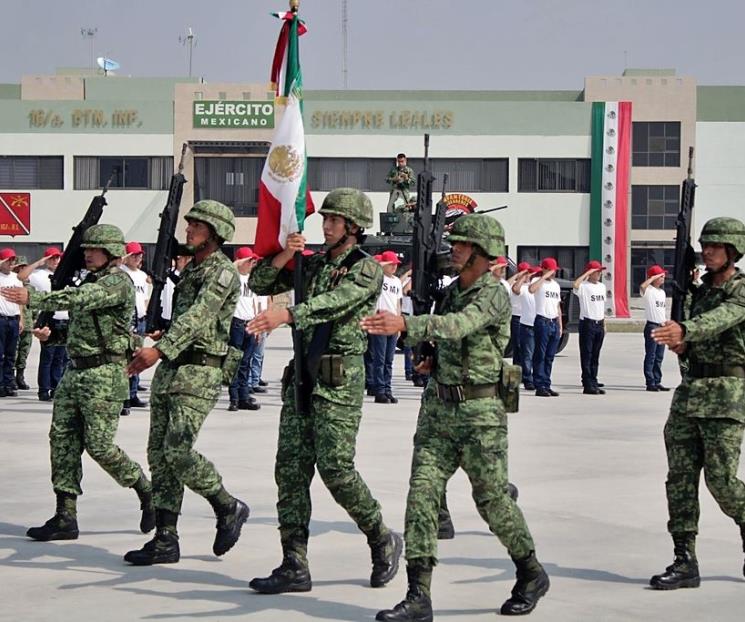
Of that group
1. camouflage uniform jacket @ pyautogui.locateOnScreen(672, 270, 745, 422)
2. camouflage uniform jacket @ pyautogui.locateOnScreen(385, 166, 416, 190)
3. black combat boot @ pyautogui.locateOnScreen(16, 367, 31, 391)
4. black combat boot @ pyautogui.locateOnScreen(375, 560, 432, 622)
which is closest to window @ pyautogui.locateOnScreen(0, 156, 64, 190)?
camouflage uniform jacket @ pyautogui.locateOnScreen(385, 166, 416, 190)

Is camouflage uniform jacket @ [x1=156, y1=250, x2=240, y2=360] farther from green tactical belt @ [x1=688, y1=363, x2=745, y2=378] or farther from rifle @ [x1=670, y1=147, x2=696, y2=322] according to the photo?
green tactical belt @ [x1=688, y1=363, x2=745, y2=378]

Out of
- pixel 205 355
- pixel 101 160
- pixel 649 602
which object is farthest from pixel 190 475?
pixel 101 160

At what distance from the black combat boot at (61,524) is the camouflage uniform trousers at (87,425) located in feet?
0.24

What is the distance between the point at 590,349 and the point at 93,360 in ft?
40.5

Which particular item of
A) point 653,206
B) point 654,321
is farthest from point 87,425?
point 653,206

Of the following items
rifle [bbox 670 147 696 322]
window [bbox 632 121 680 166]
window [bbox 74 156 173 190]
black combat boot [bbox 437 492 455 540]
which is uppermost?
window [bbox 632 121 680 166]

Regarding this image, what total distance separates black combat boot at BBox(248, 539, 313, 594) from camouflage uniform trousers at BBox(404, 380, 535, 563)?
96 cm

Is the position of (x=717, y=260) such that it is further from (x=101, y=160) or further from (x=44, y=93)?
(x=44, y=93)

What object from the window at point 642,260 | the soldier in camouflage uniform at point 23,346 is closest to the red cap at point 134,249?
the soldier in camouflage uniform at point 23,346

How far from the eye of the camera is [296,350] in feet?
25.1

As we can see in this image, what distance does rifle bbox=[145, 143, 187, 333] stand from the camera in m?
9.27

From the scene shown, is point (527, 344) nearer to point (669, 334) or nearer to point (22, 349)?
point (22, 349)

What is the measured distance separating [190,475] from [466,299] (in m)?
2.03

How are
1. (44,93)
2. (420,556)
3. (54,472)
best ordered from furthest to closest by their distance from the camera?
(44,93)
(54,472)
(420,556)
